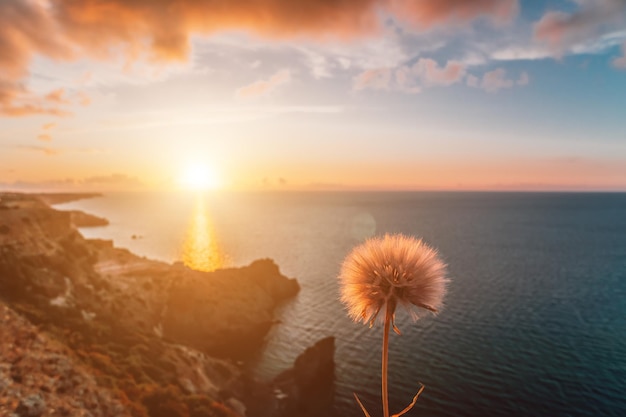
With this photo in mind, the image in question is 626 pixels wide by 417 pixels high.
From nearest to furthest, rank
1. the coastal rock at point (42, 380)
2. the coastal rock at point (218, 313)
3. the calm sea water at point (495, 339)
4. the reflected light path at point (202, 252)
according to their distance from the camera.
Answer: the coastal rock at point (42, 380)
the calm sea water at point (495, 339)
the coastal rock at point (218, 313)
the reflected light path at point (202, 252)

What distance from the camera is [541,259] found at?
103 m

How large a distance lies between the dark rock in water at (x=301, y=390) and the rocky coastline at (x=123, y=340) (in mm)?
120

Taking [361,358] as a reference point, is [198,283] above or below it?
above

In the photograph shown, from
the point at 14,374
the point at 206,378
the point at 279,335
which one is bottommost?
the point at 279,335

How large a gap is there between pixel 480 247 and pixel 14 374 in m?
126

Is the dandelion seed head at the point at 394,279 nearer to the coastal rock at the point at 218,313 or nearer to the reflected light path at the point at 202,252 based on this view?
the coastal rock at the point at 218,313

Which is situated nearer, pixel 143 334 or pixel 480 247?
A: pixel 143 334

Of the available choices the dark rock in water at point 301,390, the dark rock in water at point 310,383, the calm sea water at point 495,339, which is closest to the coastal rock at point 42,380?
the dark rock in water at point 301,390

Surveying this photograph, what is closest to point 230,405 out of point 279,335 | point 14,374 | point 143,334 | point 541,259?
point 143,334

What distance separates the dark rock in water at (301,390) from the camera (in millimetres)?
36312

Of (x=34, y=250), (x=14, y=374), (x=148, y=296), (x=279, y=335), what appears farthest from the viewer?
(x=279, y=335)

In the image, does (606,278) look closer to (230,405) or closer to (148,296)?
Result: (230,405)

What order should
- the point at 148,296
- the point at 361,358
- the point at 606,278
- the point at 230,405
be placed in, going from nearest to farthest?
the point at 230,405 → the point at 361,358 → the point at 148,296 → the point at 606,278

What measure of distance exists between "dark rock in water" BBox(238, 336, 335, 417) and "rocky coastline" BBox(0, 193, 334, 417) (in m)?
0.12
